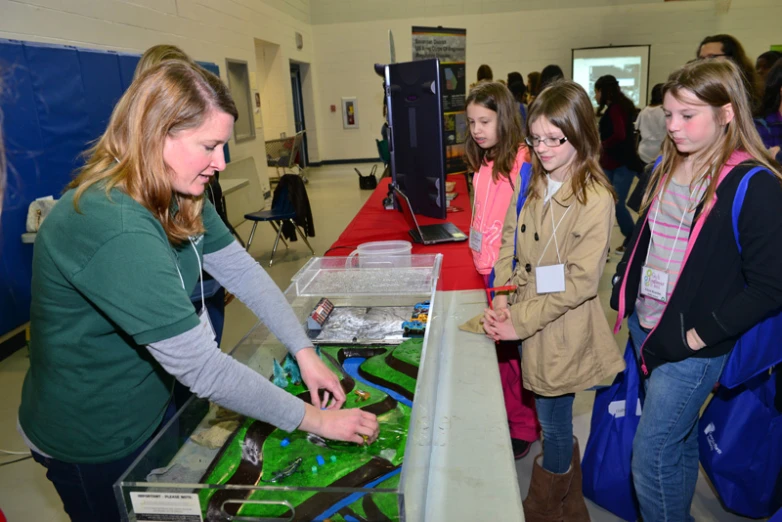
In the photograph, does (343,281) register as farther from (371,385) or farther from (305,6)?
(305,6)

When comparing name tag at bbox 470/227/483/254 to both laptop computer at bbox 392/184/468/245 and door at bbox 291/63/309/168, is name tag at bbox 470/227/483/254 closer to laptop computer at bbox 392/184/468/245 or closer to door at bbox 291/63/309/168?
laptop computer at bbox 392/184/468/245

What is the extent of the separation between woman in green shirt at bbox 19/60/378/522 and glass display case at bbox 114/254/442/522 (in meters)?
0.07

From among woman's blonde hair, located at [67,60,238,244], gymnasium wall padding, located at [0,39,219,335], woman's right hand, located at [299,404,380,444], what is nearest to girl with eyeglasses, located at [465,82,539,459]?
woman's right hand, located at [299,404,380,444]

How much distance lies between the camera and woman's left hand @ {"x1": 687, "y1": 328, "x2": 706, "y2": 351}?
134 cm

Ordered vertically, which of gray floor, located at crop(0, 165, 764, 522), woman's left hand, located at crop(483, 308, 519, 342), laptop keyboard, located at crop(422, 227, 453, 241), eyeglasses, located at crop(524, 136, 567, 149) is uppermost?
eyeglasses, located at crop(524, 136, 567, 149)

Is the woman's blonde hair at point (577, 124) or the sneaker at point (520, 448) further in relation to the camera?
the sneaker at point (520, 448)

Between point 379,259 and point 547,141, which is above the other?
point 547,141

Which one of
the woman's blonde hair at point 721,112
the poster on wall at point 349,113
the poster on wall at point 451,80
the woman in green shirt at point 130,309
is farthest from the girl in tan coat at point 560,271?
the poster on wall at point 349,113

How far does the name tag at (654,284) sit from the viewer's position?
56.6 inches

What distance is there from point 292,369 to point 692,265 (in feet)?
3.31

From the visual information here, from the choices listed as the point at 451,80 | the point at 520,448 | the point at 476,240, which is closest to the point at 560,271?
the point at 476,240

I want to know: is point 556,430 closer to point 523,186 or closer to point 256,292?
point 523,186

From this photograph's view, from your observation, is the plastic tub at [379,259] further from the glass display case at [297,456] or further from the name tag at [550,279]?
the name tag at [550,279]

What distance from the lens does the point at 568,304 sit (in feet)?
4.96
